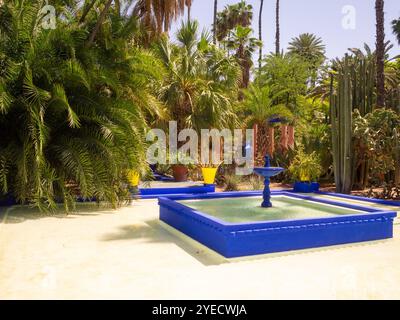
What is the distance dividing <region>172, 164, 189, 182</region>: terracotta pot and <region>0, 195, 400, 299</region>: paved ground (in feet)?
20.8

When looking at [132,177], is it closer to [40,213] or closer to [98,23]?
[40,213]

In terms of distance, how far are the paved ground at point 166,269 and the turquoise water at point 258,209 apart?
119 centimetres

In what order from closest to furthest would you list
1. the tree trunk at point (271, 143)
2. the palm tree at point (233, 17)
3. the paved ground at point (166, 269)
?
the paved ground at point (166, 269) < the tree trunk at point (271, 143) < the palm tree at point (233, 17)

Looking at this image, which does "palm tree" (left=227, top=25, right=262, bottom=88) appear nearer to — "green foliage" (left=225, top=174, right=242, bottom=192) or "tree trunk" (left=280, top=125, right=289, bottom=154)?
"tree trunk" (left=280, top=125, right=289, bottom=154)

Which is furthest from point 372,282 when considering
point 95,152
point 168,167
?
point 168,167

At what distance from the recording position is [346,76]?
10898mm

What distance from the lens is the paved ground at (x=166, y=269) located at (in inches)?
144

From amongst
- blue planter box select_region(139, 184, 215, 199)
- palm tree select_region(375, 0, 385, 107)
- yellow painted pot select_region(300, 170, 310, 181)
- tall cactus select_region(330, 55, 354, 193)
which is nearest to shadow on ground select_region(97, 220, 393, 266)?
blue planter box select_region(139, 184, 215, 199)

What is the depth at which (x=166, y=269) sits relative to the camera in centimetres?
437

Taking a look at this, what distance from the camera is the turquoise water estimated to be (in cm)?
672

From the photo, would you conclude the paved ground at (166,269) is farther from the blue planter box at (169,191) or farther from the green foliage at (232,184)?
the green foliage at (232,184)

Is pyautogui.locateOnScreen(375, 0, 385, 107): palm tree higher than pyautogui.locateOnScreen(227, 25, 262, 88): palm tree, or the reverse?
pyautogui.locateOnScreen(227, 25, 262, 88): palm tree

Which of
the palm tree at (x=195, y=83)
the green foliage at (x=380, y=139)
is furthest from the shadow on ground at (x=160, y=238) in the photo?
the palm tree at (x=195, y=83)

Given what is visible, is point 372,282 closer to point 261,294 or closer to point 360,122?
point 261,294
